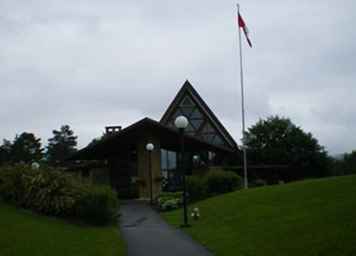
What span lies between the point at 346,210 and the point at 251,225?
2363 millimetres

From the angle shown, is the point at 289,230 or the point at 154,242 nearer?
the point at 289,230

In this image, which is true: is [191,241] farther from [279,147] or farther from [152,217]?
[279,147]

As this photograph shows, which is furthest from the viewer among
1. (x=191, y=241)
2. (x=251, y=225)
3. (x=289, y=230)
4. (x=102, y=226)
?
(x=102, y=226)

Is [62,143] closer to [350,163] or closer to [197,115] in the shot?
[197,115]

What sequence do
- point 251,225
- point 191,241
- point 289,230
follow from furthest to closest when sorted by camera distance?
point 251,225, point 191,241, point 289,230

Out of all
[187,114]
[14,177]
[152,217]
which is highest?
[187,114]

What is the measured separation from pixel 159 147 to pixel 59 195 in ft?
40.9

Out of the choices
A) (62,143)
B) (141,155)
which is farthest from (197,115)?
(62,143)

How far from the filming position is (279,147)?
40.0 metres

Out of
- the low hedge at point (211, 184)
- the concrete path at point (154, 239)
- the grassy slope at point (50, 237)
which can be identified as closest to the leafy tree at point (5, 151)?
the low hedge at point (211, 184)

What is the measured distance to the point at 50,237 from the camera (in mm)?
9961

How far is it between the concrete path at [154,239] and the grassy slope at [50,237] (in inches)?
14.8

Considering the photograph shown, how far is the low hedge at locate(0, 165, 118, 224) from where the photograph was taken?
1337 centimetres

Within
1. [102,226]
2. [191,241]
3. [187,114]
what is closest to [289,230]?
[191,241]
